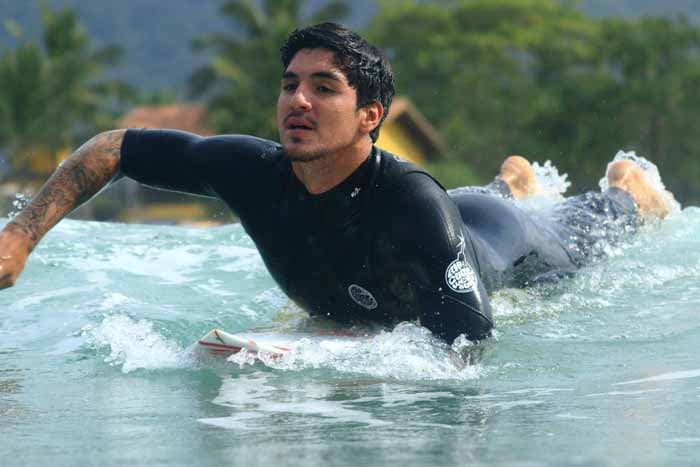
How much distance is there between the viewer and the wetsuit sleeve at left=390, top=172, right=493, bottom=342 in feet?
14.6

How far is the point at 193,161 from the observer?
498cm

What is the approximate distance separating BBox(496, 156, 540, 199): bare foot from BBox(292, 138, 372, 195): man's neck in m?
3.22

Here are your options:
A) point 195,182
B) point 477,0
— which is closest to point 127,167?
point 195,182

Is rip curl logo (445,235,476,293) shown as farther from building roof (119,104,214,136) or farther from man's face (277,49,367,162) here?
building roof (119,104,214,136)

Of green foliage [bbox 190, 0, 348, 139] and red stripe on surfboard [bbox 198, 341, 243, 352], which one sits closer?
red stripe on surfboard [bbox 198, 341, 243, 352]

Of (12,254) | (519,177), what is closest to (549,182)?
(519,177)

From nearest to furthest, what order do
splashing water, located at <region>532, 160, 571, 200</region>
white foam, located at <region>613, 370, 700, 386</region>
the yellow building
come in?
white foam, located at <region>613, 370, 700, 386</region>
splashing water, located at <region>532, 160, 571, 200</region>
the yellow building

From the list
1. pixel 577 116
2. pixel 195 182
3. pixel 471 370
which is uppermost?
pixel 577 116

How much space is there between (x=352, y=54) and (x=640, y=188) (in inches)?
132

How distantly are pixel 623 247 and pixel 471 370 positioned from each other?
110 inches

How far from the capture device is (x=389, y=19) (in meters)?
52.3

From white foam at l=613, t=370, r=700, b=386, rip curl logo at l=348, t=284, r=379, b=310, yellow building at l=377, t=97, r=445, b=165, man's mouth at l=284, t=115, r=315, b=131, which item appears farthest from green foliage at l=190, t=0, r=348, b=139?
white foam at l=613, t=370, r=700, b=386

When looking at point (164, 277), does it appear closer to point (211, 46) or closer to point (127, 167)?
point (127, 167)

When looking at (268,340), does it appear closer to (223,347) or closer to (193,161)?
(223,347)
